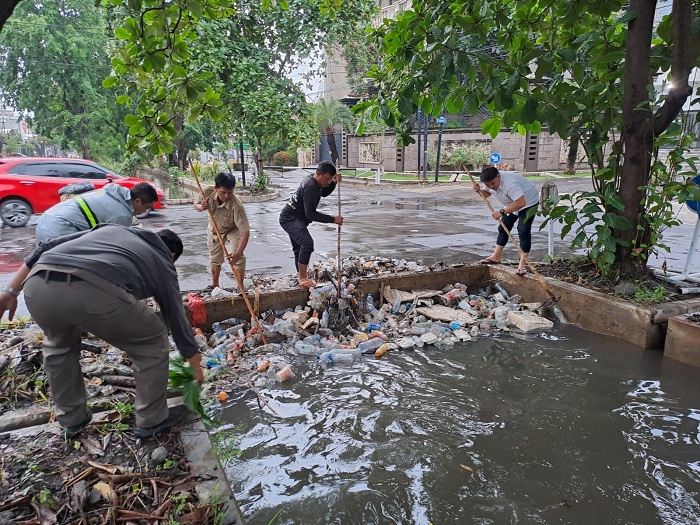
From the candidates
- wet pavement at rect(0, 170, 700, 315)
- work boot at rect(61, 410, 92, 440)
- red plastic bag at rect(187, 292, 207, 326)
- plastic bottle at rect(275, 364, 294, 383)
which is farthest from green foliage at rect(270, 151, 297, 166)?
work boot at rect(61, 410, 92, 440)

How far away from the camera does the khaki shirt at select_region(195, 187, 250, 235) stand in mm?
5879

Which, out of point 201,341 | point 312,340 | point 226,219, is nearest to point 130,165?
point 226,219

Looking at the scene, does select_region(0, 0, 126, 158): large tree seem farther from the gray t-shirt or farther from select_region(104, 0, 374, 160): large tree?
the gray t-shirt

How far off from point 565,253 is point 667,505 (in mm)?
6870

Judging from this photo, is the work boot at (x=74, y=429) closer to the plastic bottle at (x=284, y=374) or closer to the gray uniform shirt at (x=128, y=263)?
the gray uniform shirt at (x=128, y=263)

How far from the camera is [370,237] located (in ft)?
34.8

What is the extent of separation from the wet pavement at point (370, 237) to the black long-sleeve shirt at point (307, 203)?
4.05ft

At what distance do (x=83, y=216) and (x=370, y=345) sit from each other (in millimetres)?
3025

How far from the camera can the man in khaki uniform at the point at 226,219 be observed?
568 centimetres

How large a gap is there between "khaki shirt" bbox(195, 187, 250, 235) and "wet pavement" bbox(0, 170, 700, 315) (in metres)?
1.13

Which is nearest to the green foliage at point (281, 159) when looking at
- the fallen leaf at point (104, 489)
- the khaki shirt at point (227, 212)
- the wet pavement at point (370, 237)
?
the wet pavement at point (370, 237)

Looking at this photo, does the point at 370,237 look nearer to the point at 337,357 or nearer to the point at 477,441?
the point at 337,357

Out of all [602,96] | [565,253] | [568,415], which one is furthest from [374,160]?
[568,415]

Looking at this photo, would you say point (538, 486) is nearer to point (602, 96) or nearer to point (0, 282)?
point (602, 96)
